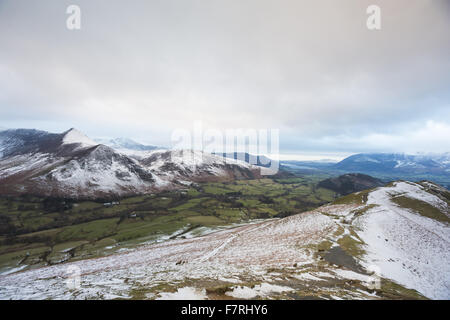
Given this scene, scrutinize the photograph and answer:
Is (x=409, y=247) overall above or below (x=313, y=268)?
below

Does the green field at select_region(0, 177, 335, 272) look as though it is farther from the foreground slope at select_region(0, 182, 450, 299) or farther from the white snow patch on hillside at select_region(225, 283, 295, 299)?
the white snow patch on hillside at select_region(225, 283, 295, 299)

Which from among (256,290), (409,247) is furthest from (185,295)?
(409,247)

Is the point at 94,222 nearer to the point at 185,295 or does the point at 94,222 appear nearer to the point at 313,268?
the point at 185,295

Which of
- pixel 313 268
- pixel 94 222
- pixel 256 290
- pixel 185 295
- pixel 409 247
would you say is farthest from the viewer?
pixel 94 222

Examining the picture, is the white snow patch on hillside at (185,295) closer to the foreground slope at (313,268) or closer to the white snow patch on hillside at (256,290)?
the foreground slope at (313,268)
